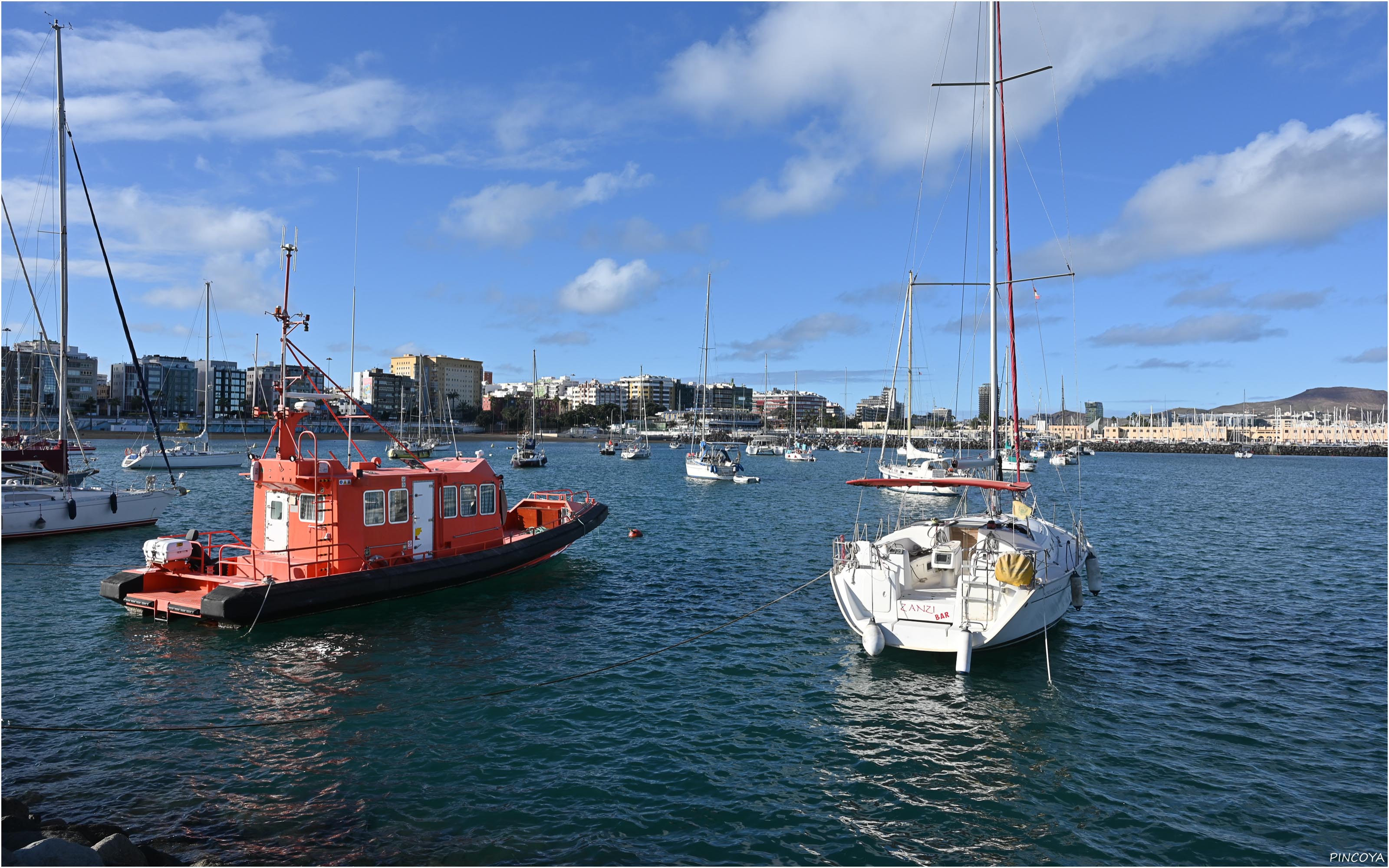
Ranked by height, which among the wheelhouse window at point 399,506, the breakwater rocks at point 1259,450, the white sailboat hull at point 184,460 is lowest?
the breakwater rocks at point 1259,450

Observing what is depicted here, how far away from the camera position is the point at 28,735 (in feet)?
36.2

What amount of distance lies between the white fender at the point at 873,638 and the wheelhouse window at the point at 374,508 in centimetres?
1207

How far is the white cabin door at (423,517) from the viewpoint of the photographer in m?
19.2

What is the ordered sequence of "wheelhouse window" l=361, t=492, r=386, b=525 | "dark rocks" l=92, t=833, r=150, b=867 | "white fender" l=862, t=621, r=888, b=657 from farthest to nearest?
"wheelhouse window" l=361, t=492, r=386, b=525, "white fender" l=862, t=621, r=888, b=657, "dark rocks" l=92, t=833, r=150, b=867

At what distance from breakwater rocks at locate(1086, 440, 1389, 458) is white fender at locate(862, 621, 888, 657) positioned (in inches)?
7830

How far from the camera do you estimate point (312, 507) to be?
17547mm

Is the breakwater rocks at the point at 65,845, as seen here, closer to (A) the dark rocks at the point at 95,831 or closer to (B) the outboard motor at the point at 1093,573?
(A) the dark rocks at the point at 95,831

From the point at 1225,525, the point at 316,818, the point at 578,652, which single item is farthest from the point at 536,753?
the point at 1225,525

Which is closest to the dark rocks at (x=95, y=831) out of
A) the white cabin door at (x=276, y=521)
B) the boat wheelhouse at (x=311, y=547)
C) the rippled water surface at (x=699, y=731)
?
the rippled water surface at (x=699, y=731)

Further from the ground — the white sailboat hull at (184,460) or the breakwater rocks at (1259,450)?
the white sailboat hull at (184,460)

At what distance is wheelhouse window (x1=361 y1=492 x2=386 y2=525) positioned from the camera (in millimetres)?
18078

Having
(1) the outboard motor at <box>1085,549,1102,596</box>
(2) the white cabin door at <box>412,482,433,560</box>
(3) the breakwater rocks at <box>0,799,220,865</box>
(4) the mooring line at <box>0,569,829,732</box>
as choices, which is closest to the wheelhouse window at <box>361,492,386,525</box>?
(2) the white cabin door at <box>412,482,433,560</box>

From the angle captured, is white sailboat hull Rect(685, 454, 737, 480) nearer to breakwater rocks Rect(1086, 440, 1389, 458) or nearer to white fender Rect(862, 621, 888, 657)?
white fender Rect(862, 621, 888, 657)

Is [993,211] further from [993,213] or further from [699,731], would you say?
[699,731]
